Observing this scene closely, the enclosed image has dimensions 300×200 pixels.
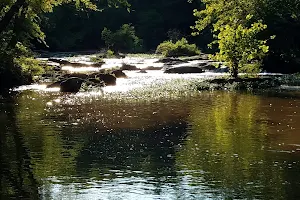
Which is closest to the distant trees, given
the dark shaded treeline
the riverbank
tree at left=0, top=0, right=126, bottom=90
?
the riverbank

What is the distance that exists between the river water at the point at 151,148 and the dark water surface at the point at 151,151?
0.02 m

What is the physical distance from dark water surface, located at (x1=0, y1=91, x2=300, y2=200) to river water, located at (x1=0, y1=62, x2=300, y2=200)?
21 mm

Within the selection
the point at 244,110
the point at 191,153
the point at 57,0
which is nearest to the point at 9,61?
the point at 57,0

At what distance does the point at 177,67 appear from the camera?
41094 mm

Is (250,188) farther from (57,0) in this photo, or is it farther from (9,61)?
(9,61)

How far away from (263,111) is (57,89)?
1376cm

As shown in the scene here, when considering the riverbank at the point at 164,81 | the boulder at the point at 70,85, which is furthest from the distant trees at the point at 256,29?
the boulder at the point at 70,85

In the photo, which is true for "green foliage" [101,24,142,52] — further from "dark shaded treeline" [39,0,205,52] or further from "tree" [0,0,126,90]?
"tree" [0,0,126,90]

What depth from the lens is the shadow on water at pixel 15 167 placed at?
10.1 m

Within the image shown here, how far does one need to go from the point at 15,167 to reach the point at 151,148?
367 cm

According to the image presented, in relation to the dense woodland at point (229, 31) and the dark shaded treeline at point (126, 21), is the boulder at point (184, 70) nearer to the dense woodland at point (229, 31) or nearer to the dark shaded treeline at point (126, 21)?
the dense woodland at point (229, 31)

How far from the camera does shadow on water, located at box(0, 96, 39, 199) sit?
33.1 ft

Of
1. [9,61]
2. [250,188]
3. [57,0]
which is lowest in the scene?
[250,188]

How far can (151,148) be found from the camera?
1379 centimetres
